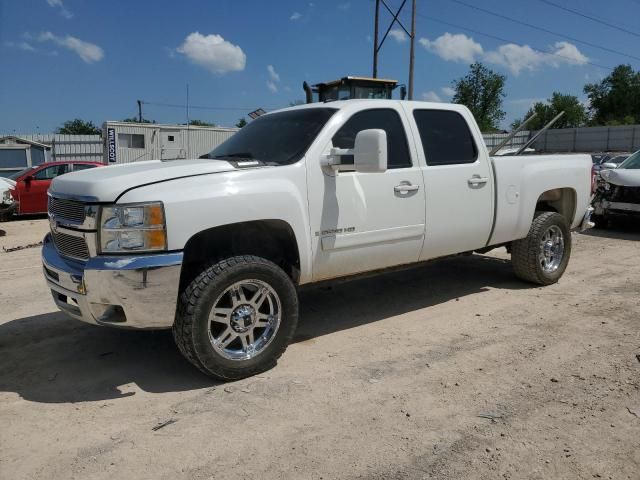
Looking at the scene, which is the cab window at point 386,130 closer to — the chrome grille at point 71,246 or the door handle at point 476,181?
the door handle at point 476,181

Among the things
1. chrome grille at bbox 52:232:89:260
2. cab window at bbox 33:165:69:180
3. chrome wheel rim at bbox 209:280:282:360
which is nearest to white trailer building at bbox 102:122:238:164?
cab window at bbox 33:165:69:180

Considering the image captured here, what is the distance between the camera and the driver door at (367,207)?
4086mm

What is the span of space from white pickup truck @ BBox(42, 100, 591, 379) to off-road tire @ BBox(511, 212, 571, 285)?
0.63 m

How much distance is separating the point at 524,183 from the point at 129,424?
14.3 ft

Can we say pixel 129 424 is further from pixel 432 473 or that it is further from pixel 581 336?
pixel 581 336

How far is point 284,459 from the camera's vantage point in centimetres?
285

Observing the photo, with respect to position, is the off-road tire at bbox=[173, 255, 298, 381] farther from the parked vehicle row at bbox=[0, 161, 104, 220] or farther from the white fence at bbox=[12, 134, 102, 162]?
the white fence at bbox=[12, 134, 102, 162]

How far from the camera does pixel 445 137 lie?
5.09m

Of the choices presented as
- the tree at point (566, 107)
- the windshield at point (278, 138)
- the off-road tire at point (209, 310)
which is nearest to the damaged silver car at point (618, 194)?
the windshield at point (278, 138)

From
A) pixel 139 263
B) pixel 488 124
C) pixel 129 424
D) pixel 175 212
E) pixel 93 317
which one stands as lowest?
pixel 129 424

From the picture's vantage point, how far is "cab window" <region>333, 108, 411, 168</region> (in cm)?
437

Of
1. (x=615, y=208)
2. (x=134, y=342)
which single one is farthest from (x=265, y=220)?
(x=615, y=208)

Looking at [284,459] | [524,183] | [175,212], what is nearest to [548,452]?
[284,459]

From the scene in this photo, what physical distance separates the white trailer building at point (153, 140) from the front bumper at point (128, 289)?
17243mm
